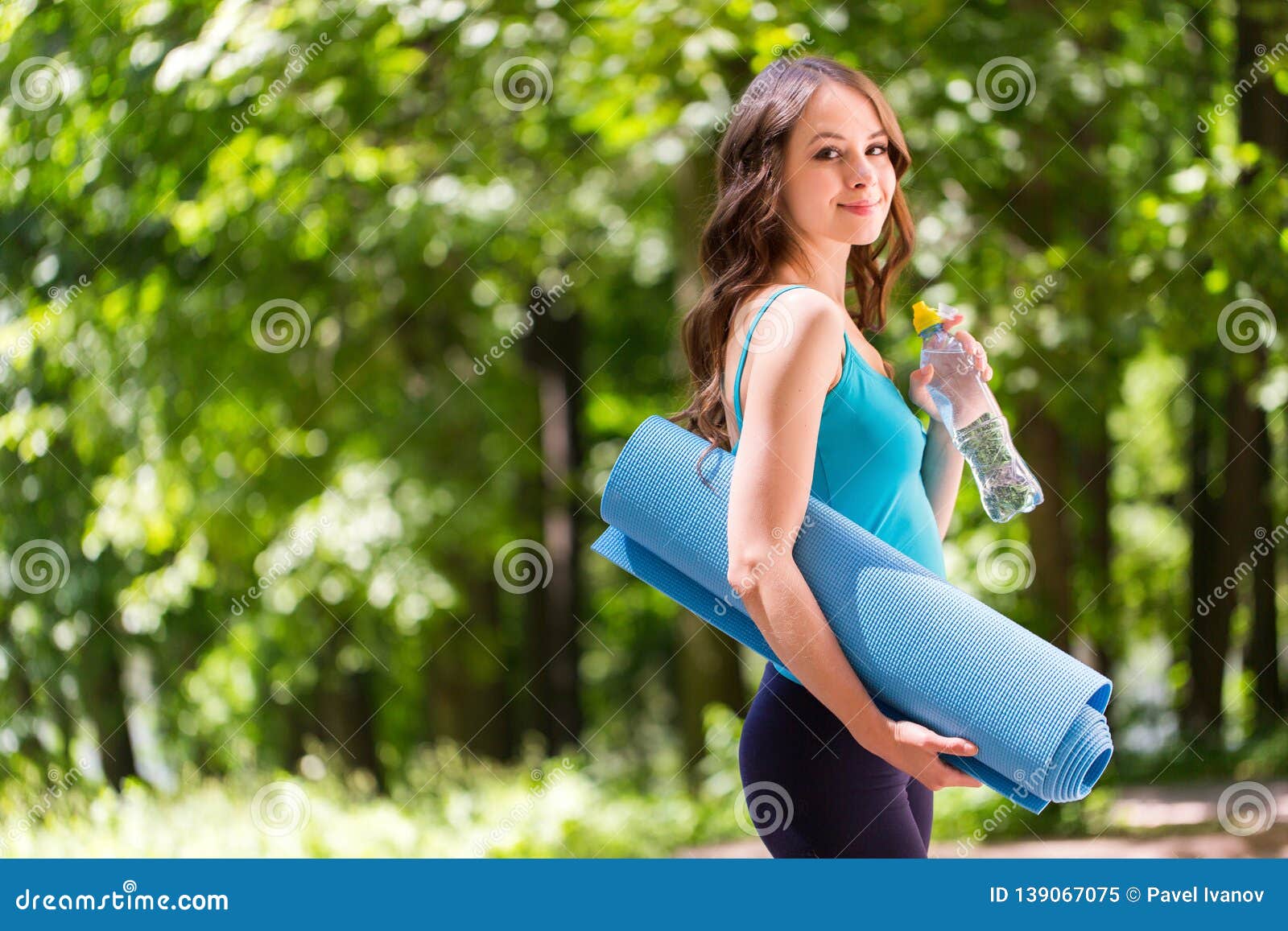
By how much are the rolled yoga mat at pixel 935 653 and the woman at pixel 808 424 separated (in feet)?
0.13

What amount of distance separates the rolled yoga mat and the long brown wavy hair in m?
0.15

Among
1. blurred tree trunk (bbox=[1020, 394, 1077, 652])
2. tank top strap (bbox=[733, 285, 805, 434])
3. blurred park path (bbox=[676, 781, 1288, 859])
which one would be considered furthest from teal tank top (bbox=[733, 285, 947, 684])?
blurred tree trunk (bbox=[1020, 394, 1077, 652])

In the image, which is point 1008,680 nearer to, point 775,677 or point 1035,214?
point 775,677

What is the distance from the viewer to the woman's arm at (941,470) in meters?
2.18

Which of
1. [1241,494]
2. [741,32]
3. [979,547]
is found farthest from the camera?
[1241,494]

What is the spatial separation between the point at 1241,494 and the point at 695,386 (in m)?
9.08

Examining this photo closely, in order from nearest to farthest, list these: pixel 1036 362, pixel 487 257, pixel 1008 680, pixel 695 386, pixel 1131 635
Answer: pixel 1008 680
pixel 695 386
pixel 1036 362
pixel 487 257
pixel 1131 635

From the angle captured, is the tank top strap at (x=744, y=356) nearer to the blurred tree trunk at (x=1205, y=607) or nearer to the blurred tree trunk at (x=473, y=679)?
the blurred tree trunk at (x=1205, y=607)

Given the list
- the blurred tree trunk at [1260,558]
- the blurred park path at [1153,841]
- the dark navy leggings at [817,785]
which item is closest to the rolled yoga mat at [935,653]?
the dark navy leggings at [817,785]

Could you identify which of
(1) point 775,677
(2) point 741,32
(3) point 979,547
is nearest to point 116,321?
(2) point 741,32

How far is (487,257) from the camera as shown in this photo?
9.26 meters

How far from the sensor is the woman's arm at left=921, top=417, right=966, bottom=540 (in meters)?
2.18

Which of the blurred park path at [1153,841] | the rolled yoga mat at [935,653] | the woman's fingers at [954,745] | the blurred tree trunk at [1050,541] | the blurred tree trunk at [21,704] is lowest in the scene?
the blurred tree trunk at [21,704]

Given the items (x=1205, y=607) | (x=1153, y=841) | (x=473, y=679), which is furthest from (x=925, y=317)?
(x=473, y=679)
